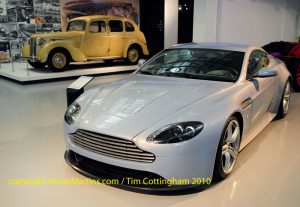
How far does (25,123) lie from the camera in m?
4.32

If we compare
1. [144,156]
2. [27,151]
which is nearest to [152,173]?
[144,156]

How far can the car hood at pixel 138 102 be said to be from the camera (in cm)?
235

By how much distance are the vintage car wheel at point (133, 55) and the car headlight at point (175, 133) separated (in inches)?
300

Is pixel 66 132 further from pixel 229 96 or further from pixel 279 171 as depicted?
pixel 279 171

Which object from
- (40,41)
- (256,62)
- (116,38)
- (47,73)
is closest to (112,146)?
(256,62)

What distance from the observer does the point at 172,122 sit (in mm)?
2289

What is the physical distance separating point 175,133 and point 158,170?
0.96 feet

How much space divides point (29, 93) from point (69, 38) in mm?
2533

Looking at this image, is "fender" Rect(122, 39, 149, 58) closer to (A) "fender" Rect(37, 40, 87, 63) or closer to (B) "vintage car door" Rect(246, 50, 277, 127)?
(A) "fender" Rect(37, 40, 87, 63)

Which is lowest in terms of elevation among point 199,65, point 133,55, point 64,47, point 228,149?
point 228,149

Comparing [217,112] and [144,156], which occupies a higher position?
[217,112]

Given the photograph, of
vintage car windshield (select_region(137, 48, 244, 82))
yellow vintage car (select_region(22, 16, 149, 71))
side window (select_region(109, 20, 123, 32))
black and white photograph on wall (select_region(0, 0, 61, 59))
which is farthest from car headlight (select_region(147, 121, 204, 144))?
black and white photograph on wall (select_region(0, 0, 61, 59))

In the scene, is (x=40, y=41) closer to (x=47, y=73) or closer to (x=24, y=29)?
(x=47, y=73)

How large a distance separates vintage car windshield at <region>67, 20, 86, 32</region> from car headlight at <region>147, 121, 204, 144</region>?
6999 millimetres
